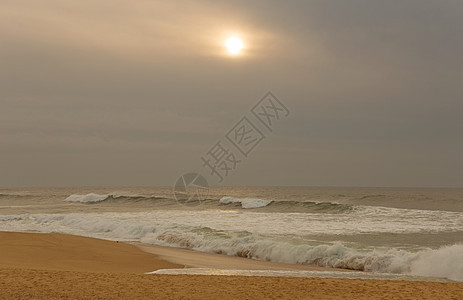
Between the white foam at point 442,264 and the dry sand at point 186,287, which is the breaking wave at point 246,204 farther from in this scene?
the dry sand at point 186,287

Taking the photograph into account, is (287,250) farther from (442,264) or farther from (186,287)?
(186,287)

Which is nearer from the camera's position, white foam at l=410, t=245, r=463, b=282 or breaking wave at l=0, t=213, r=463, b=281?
white foam at l=410, t=245, r=463, b=282

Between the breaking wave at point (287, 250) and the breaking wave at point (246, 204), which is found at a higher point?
the breaking wave at point (246, 204)

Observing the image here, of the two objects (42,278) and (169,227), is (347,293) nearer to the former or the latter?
(42,278)

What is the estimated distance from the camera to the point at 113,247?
52.9ft

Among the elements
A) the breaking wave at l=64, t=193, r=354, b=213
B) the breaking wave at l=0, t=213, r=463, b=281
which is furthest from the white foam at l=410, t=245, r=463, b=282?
the breaking wave at l=64, t=193, r=354, b=213

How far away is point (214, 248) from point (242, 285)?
8046 millimetres

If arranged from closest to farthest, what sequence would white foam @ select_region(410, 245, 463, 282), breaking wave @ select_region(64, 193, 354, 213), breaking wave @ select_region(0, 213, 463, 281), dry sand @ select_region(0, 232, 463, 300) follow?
1. dry sand @ select_region(0, 232, 463, 300)
2. white foam @ select_region(410, 245, 463, 282)
3. breaking wave @ select_region(0, 213, 463, 281)
4. breaking wave @ select_region(64, 193, 354, 213)

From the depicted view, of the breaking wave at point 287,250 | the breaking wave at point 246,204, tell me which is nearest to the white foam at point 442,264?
the breaking wave at point 287,250

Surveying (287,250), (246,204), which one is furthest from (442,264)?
(246,204)

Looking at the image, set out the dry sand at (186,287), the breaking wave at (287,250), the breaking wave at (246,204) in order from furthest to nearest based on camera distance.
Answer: the breaking wave at (246,204), the breaking wave at (287,250), the dry sand at (186,287)

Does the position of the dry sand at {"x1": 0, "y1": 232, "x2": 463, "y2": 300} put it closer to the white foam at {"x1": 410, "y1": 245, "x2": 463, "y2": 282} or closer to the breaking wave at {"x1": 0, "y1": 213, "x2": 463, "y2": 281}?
the white foam at {"x1": 410, "y1": 245, "x2": 463, "y2": 282}

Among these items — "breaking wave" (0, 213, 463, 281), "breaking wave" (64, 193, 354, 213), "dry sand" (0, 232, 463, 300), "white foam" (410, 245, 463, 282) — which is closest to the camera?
"dry sand" (0, 232, 463, 300)

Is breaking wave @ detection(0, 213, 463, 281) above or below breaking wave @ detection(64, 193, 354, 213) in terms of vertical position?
below
